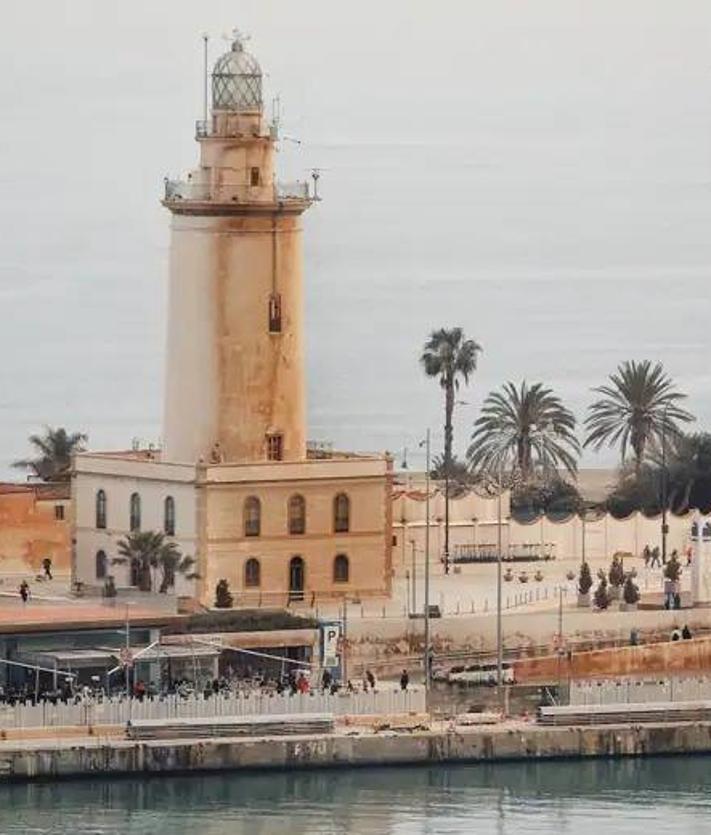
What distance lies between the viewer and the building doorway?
77562mm

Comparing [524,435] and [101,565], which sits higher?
[524,435]

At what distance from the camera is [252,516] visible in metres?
77.5

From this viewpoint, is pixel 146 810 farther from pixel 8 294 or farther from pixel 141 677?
pixel 8 294

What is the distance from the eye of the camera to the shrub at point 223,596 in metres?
75.9

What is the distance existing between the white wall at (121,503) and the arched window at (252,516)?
80cm

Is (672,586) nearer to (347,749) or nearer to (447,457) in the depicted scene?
(447,457)

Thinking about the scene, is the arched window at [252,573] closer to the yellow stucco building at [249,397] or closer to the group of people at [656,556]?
the yellow stucco building at [249,397]

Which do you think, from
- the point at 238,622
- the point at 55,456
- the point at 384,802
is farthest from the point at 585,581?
the point at 55,456

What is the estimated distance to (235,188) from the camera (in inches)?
3073

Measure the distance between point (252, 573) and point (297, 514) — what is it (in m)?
1.20

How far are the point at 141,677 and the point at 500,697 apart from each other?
5.08m

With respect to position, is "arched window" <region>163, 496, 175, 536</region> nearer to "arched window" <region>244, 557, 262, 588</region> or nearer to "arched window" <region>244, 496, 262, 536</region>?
"arched window" <region>244, 496, 262, 536</region>

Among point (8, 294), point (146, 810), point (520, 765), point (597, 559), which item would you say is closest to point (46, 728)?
point (146, 810)

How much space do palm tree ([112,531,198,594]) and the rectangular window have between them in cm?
209
